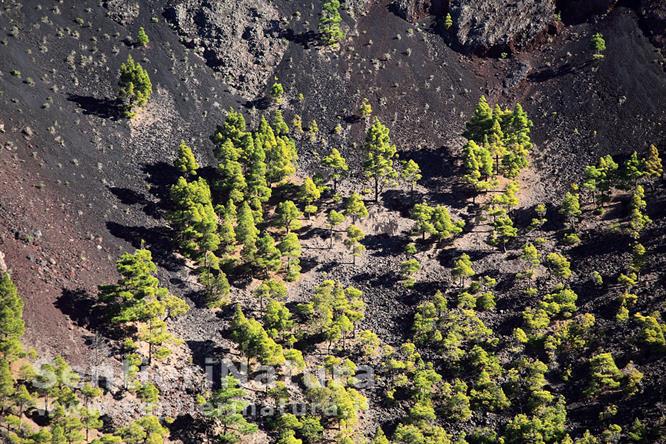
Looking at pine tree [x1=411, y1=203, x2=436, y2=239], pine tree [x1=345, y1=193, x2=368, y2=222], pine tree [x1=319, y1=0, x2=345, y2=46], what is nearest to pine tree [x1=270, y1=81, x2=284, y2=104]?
pine tree [x1=319, y1=0, x2=345, y2=46]

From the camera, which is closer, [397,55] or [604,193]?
[604,193]

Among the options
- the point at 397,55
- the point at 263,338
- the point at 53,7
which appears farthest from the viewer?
the point at 397,55

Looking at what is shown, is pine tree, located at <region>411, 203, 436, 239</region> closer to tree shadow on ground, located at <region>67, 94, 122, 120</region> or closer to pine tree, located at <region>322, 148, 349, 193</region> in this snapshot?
pine tree, located at <region>322, 148, 349, 193</region>

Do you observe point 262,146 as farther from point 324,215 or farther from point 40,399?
point 40,399

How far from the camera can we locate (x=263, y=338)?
5162 inches

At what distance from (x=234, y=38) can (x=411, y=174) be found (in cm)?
3767

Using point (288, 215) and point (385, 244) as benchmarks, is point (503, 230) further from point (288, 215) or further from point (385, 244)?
point (288, 215)

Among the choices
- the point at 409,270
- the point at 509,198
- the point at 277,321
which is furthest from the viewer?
the point at 509,198

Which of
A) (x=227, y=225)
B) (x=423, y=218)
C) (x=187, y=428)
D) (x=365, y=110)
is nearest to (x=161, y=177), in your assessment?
(x=227, y=225)

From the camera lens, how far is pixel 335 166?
15688 centimetres

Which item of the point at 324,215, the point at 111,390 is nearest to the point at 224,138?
the point at 324,215

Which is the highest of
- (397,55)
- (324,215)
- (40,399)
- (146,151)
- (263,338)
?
(397,55)

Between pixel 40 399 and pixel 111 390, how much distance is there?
8.81 m

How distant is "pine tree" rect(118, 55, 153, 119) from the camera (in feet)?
513
